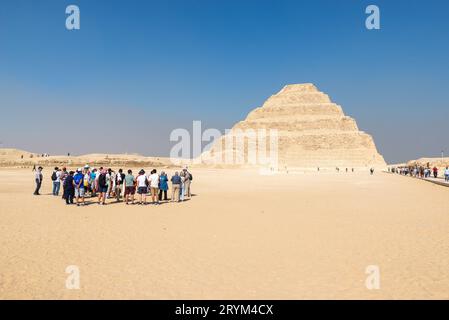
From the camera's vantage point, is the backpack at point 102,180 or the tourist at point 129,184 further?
the tourist at point 129,184

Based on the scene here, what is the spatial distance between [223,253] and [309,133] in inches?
4172

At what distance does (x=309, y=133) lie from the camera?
108 metres

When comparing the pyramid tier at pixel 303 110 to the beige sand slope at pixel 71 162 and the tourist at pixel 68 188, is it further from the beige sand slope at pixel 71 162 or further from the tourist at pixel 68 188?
the tourist at pixel 68 188

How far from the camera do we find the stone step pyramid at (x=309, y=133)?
3880 inches

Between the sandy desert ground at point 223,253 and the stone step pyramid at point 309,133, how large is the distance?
80.7 metres

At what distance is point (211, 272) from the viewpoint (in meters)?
5.20

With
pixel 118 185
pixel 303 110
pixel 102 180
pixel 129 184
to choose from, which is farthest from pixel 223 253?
pixel 303 110

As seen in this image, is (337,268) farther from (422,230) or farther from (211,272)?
(422,230)

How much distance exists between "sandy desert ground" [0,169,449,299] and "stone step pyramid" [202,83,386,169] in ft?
265

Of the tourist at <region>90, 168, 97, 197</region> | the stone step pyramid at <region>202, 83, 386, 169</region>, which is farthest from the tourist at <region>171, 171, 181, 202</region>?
the stone step pyramid at <region>202, 83, 386, 169</region>

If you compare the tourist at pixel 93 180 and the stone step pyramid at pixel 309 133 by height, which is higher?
the stone step pyramid at pixel 309 133

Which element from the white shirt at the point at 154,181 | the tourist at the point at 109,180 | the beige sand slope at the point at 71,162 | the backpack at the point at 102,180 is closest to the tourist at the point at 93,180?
the tourist at the point at 109,180

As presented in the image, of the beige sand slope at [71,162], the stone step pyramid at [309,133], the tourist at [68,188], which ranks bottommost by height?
the tourist at [68,188]
